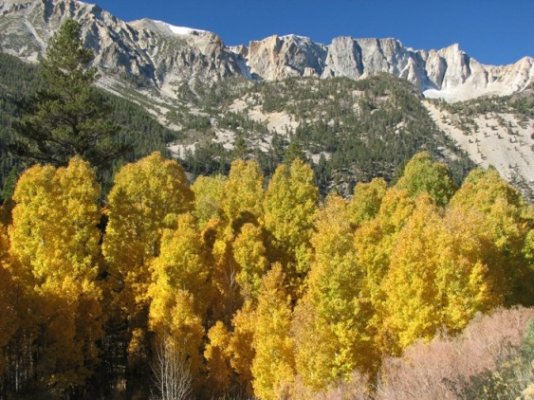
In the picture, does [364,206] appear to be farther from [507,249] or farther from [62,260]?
[62,260]

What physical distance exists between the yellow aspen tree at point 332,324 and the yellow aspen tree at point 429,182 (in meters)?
29.5

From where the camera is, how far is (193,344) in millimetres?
32031

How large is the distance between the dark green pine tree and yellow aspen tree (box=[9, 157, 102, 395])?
11620 mm

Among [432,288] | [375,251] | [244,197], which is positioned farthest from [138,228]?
[432,288]

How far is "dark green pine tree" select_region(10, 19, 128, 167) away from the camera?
148ft

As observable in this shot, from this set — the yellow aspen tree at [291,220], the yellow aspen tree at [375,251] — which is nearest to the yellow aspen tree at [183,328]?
the yellow aspen tree at [375,251]

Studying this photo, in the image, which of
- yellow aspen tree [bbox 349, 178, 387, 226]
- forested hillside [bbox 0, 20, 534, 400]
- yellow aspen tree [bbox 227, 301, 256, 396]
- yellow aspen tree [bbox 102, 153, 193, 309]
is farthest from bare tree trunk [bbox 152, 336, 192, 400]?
yellow aspen tree [bbox 349, 178, 387, 226]

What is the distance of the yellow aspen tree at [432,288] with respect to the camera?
29.2 m

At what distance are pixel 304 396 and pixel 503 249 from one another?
2076cm

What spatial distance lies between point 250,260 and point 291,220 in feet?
18.6

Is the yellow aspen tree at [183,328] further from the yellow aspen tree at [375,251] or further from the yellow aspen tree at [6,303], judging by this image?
the yellow aspen tree at [375,251]

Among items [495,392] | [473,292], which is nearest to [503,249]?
[473,292]

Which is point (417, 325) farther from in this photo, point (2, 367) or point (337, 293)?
point (2, 367)

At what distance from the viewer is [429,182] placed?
56.2 metres
